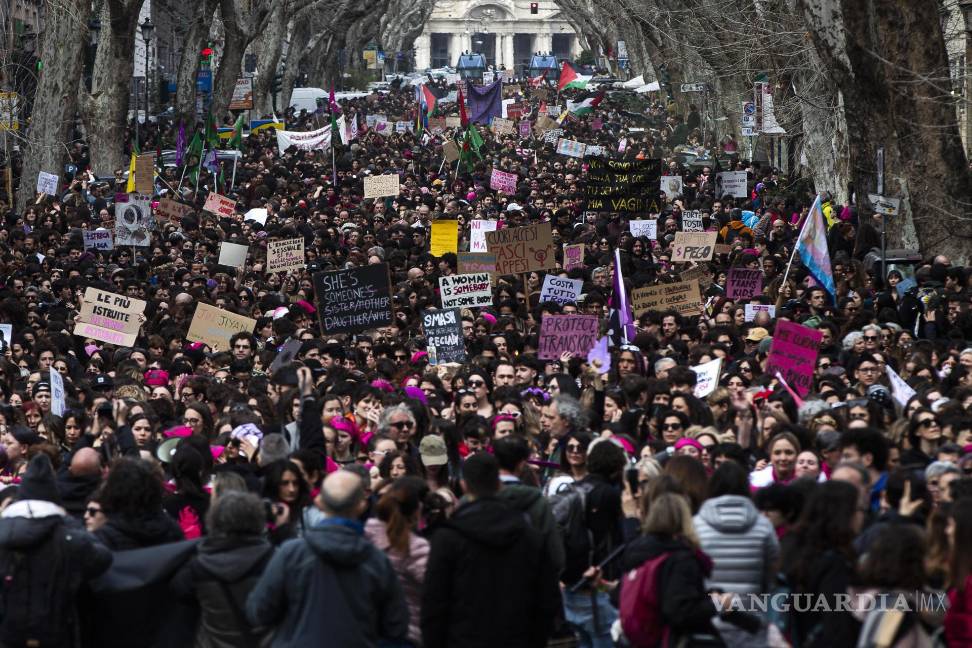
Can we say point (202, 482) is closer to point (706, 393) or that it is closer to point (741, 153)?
point (706, 393)

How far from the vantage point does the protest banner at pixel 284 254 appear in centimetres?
2050

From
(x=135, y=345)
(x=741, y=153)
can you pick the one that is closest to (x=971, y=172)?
(x=135, y=345)

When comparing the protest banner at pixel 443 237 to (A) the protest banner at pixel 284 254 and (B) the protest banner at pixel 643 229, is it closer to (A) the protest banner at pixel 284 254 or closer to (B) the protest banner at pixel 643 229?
(A) the protest banner at pixel 284 254

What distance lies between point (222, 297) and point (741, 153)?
27.1 m

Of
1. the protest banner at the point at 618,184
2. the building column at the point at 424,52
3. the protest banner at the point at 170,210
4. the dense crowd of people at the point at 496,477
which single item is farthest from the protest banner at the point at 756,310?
the building column at the point at 424,52

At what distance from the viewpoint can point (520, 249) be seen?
60.9 ft

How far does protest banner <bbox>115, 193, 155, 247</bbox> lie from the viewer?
21875 mm

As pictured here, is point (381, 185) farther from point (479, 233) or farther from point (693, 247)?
point (693, 247)

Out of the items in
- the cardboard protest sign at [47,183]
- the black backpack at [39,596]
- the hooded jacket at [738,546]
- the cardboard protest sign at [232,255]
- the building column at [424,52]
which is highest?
the building column at [424,52]

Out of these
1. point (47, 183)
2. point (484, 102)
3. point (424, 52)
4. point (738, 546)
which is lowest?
point (738, 546)

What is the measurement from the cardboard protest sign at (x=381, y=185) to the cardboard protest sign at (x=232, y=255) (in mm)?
8062

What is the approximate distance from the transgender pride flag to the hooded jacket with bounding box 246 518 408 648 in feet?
34.8

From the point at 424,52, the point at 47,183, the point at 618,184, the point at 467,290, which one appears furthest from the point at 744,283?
the point at 424,52

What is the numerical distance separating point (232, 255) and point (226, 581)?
15.0 meters
